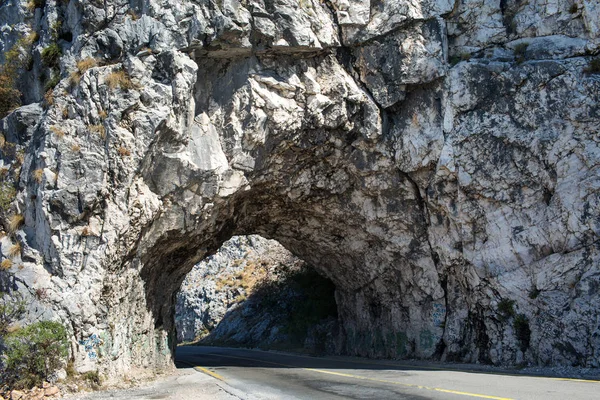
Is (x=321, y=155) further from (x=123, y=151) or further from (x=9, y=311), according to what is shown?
(x=9, y=311)

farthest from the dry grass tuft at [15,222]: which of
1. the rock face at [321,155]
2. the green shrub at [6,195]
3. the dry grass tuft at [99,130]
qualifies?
the dry grass tuft at [99,130]

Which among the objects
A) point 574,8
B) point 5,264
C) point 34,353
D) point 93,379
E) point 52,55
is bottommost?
point 93,379

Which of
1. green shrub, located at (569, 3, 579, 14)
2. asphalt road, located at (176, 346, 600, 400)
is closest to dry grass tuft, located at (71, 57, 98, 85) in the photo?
asphalt road, located at (176, 346, 600, 400)

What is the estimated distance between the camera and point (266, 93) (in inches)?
714

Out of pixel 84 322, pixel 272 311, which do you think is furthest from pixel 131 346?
pixel 272 311

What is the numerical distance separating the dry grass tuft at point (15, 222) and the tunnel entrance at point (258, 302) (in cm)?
1738

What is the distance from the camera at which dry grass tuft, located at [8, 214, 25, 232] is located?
1529 centimetres

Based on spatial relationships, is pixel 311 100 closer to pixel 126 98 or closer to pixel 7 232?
pixel 126 98

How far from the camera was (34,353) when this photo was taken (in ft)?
43.0

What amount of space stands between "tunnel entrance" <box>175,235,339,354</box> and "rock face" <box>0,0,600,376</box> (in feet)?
32.8

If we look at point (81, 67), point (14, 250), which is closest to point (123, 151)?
point (81, 67)

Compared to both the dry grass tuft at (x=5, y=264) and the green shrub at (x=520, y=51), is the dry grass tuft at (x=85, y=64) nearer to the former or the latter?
the dry grass tuft at (x=5, y=264)

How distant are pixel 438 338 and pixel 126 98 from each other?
46.1 feet

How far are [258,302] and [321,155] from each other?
22.0m
